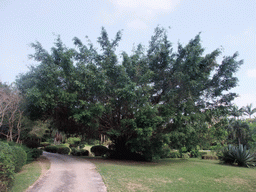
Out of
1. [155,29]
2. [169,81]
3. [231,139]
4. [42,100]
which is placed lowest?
[231,139]

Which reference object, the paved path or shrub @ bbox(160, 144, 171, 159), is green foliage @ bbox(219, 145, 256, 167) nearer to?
shrub @ bbox(160, 144, 171, 159)

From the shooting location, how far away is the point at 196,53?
13078 millimetres

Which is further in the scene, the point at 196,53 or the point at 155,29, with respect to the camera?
the point at 155,29

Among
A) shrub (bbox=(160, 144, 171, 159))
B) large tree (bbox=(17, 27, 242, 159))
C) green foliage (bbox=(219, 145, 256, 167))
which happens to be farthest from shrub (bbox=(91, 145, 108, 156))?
green foliage (bbox=(219, 145, 256, 167))

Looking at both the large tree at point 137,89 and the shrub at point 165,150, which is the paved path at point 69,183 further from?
the shrub at point 165,150

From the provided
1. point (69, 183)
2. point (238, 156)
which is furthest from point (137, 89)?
point (238, 156)

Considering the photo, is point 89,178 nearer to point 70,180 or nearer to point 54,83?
point 70,180

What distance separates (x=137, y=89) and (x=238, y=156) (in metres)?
11.2

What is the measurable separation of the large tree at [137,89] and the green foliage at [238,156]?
258 centimetres

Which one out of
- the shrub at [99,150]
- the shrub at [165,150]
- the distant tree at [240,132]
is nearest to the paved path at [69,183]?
the shrub at [165,150]

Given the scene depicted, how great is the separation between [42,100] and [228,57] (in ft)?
44.4

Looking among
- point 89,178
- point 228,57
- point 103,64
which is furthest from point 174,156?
point 89,178

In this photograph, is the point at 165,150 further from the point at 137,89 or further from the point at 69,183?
the point at 69,183

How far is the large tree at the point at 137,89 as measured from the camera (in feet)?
40.0
